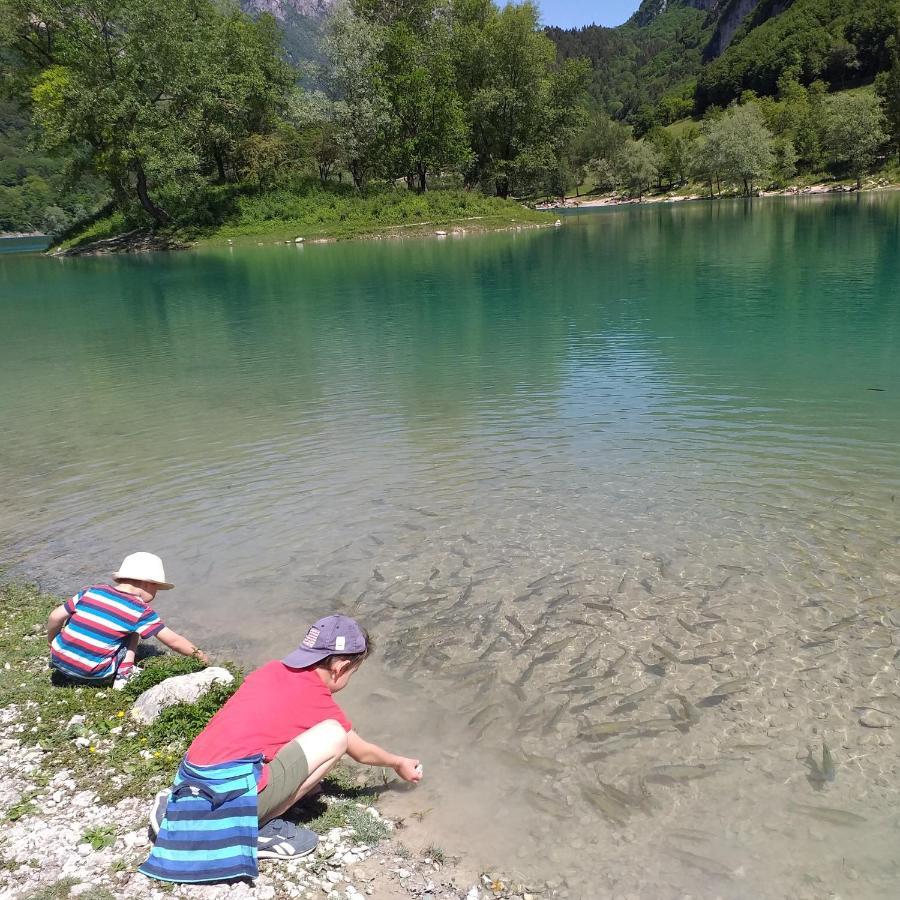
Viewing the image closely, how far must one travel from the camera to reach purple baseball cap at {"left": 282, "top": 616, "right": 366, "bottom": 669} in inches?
196

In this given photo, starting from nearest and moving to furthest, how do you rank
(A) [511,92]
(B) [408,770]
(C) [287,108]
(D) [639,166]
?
1. (B) [408,770]
2. (C) [287,108]
3. (A) [511,92]
4. (D) [639,166]

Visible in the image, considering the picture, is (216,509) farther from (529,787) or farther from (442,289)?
(442,289)

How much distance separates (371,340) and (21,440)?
11993 millimetres

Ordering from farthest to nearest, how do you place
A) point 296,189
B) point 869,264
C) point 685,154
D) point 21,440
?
point 685,154
point 296,189
point 869,264
point 21,440

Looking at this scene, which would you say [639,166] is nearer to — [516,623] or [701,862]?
[516,623]

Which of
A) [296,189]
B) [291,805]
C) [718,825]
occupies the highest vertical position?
[296,189]

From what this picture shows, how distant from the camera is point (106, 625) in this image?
681 cm

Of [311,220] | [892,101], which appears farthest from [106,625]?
[892,101]

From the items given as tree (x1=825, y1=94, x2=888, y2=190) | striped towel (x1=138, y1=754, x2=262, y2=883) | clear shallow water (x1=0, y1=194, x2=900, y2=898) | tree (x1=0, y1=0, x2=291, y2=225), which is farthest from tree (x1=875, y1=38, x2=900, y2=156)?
striped towel (x1=138, y1=754, x2=262, y2=883)

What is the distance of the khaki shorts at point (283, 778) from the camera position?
4680 mm

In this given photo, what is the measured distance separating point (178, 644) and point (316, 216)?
75.5 meters

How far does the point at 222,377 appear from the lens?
21.2 m

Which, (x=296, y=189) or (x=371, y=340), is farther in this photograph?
(x=296, y=189)

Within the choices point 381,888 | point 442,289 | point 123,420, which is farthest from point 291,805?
point 442,289
